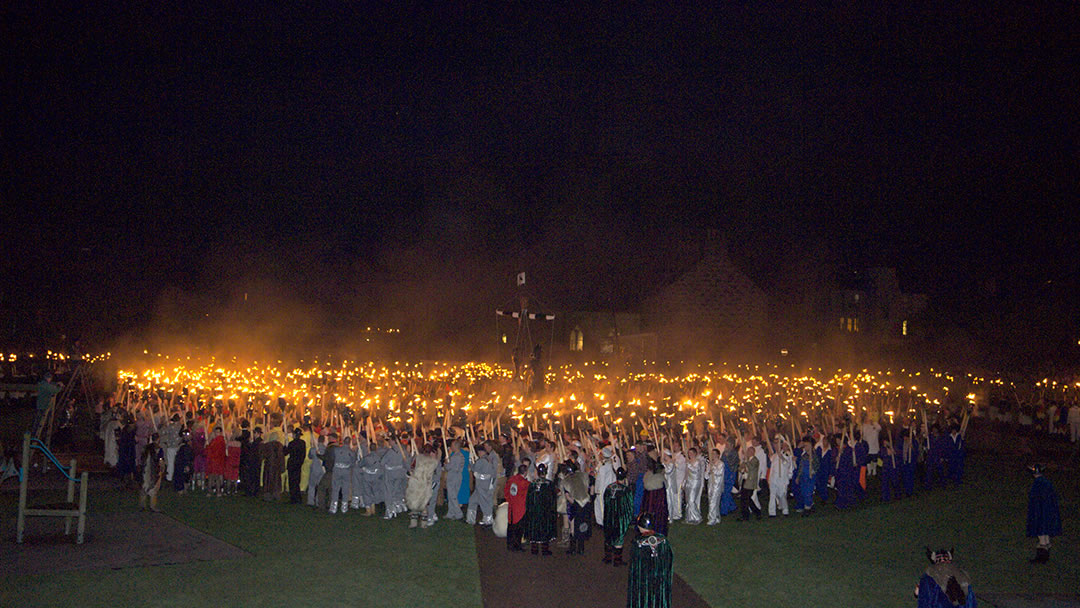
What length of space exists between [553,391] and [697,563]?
16227 millimetres

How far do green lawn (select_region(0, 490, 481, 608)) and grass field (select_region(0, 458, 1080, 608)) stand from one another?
0.02m

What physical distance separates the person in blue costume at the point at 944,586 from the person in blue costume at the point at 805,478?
793 centimetres

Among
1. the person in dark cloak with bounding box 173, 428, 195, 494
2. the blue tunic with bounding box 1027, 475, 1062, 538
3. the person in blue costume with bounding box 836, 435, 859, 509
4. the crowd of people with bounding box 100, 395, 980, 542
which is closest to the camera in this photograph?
the blue tunic with bounding box 1027, 475, 1062, 538

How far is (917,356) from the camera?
44.2 m

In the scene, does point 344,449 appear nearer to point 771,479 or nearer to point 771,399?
point 771,479

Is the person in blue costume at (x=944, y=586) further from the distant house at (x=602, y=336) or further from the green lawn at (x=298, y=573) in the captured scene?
the distant house at (x=602, y=336)

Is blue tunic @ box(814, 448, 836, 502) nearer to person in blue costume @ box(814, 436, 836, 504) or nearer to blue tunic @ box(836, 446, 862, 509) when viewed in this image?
person in blue costume @ box(814, 436, 836, 504)

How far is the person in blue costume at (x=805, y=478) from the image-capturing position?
15367 mm

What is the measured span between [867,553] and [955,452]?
24.1 ft

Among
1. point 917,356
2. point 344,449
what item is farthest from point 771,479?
point 917,356

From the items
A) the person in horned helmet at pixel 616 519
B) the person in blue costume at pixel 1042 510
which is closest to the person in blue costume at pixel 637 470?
the person in horned helmet at pixel 616 519

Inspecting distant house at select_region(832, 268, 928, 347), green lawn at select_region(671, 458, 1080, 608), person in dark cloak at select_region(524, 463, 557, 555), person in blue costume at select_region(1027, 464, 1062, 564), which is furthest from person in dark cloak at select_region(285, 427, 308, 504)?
distant house at select_region(832, 268, 928, 347)

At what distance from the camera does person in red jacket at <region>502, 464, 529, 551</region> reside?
480 inches

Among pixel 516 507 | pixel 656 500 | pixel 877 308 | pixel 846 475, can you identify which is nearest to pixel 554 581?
pixel 516 507
